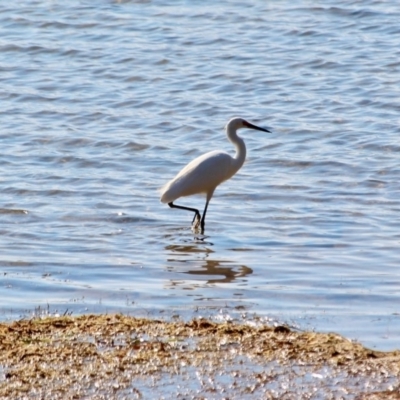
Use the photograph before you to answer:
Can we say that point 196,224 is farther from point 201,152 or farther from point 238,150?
point 201,152

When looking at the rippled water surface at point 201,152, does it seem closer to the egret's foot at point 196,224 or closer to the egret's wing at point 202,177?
the egret's foot at point 196,224

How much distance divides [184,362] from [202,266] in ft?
10.8

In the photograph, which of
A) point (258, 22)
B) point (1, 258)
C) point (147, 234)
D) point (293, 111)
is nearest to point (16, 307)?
point (1, 258)

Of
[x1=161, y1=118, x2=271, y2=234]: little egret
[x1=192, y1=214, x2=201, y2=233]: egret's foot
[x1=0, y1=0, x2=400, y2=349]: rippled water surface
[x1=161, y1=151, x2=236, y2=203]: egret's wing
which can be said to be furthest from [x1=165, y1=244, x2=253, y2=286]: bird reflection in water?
[x1=161, y1=151, x2=236, y2=203]: egret's wing

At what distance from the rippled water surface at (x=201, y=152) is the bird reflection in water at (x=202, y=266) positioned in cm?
3

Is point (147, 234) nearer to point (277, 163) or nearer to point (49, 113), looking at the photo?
point (277, 163)

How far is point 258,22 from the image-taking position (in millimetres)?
19312

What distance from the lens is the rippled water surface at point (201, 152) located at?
741cm

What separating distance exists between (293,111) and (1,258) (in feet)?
22.4

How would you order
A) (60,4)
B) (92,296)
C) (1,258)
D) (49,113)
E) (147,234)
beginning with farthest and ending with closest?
1. (60,4)
2. (49,113)
3. (147,234)
4. (1,258)
5. (92,296)

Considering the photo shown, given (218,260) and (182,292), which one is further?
(218,260)

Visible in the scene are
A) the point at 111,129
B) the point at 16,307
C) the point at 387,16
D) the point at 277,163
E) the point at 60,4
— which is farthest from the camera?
the point at 60,4

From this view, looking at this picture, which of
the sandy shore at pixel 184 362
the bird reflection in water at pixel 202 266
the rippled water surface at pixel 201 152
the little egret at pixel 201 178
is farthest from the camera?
the little egret at pixel 201 178

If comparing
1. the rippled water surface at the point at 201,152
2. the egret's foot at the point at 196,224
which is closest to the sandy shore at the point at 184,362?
the rippled water surface at the point at 201,152
